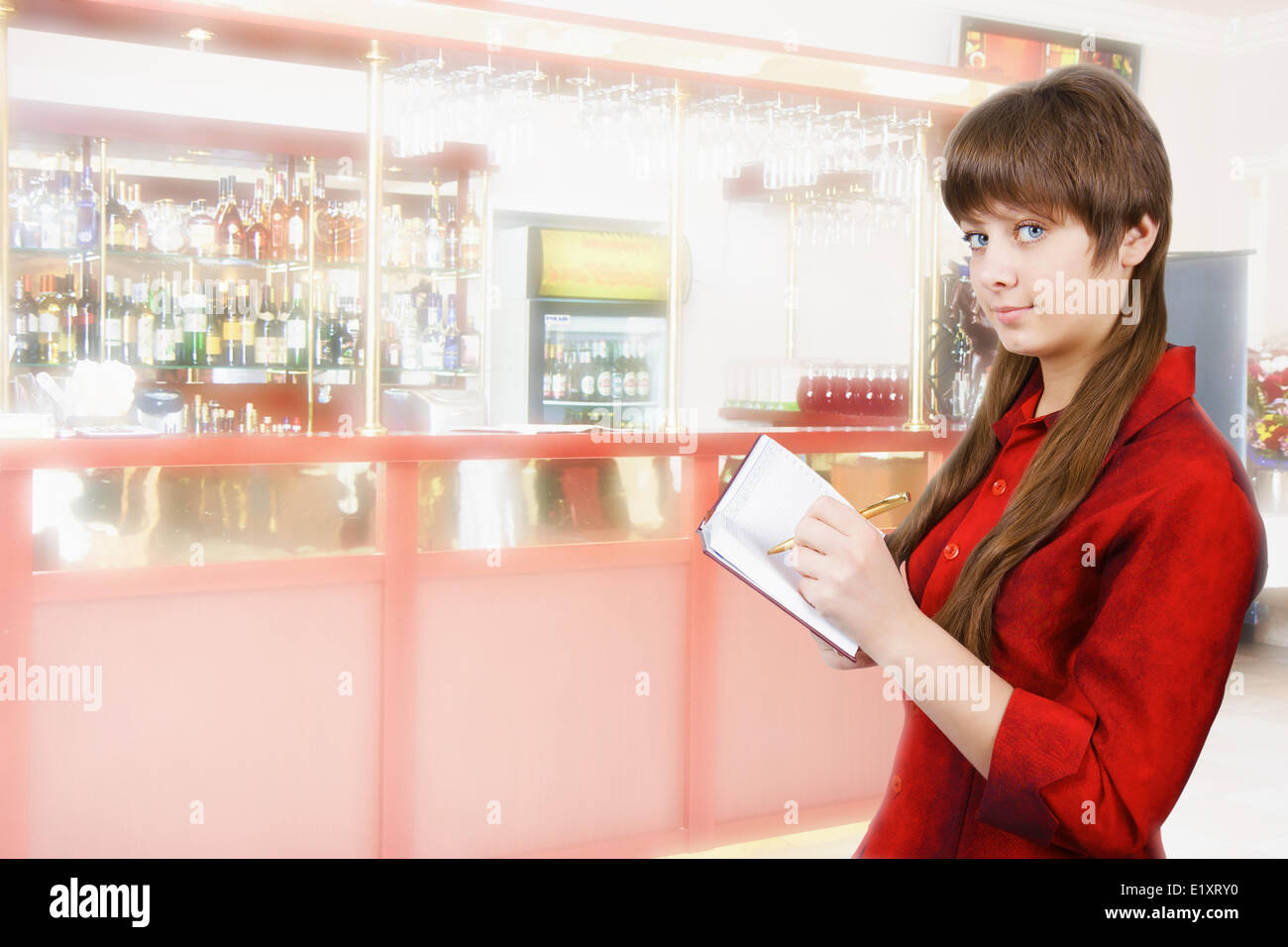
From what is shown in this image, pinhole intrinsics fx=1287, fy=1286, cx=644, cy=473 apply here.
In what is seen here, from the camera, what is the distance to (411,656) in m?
3.02

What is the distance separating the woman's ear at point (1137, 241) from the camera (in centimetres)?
102

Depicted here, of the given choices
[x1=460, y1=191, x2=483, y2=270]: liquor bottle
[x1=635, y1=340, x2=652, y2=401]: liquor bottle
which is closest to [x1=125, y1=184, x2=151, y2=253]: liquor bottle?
[x1=460, y1=191, x2=483, y2=270]: liquor bottle

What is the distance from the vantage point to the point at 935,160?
13.0 feet

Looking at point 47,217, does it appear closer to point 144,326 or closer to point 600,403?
point 144,326

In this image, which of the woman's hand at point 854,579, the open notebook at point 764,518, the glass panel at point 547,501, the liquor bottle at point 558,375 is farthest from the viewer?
the liquor bottle at point 558,375

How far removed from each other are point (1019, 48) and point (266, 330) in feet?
14.2

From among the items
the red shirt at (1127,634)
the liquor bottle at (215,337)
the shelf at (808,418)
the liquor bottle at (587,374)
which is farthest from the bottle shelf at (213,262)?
the red shirt at (1127,634)

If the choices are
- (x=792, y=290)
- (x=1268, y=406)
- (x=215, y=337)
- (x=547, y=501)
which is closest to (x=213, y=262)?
(x=215, y=337)

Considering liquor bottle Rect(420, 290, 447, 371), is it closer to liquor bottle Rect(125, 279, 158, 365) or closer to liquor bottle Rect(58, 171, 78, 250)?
liquor bottle Rect(125, 279, 158, 365)

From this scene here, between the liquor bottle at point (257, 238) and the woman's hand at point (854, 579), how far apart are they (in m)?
5.25

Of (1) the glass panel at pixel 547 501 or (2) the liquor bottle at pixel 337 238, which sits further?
(2) the liquor bottle at pixel 337 238

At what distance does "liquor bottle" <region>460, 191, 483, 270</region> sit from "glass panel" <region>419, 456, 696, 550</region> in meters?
3.30
